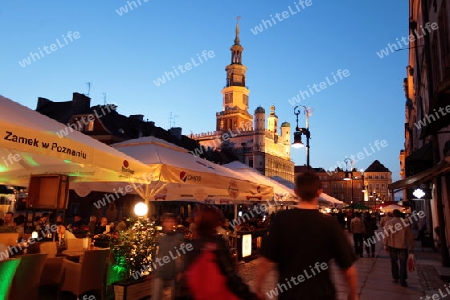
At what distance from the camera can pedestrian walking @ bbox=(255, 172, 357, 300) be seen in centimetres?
291

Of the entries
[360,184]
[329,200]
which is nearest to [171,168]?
[329,200]

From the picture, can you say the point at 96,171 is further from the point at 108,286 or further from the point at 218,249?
the point at 218,249

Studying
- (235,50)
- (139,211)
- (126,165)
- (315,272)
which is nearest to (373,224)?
(139,211)

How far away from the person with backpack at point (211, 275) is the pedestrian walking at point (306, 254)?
8.8 inches

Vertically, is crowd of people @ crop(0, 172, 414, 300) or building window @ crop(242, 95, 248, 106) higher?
building window @ crop(242, 95, 248, 106)

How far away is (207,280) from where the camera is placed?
3.04 m

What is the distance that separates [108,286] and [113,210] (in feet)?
101

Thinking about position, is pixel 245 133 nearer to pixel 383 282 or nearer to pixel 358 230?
pixel 358 230

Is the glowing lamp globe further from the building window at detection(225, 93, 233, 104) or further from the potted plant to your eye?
the building window at detection(225, 93, 233, 104)

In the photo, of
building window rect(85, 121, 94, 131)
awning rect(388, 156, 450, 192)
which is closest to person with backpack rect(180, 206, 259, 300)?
awning rect(388, 156, 450, 192)

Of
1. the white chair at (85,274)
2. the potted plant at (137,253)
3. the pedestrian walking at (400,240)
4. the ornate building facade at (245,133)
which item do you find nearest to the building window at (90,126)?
the potted plant at (137,253)

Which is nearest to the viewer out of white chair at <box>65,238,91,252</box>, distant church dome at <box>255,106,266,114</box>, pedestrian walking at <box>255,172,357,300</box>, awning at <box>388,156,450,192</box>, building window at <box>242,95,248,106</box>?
pedestrian walking at <box>255,172,357,300</box>

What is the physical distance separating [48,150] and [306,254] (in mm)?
4404

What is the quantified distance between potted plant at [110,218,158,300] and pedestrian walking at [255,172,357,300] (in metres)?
4.64
